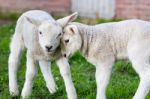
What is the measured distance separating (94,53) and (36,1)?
727 cm

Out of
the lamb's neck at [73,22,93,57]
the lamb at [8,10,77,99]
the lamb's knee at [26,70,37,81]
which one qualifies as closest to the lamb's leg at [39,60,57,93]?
the lamb at [8,10,77,99]

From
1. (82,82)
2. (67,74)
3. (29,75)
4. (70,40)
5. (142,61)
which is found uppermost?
(70,40)

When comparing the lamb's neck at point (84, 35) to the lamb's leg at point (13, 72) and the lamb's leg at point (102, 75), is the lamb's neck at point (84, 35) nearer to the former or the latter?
the lamb's leg at point (102, 75)

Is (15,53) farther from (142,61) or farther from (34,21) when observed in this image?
(142,61)

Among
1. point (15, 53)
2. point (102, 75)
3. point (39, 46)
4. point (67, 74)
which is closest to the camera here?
point (102, 75)

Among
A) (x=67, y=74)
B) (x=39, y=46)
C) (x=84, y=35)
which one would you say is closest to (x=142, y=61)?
(x=84, y=35)

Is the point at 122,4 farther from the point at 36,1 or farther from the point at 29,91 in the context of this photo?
the point at 29,91

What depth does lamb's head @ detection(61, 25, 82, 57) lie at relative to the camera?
6828mm

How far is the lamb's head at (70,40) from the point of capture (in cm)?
683

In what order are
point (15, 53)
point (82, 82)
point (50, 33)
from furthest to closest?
point (82, 82)
point (15, 53)
point (50, 33)

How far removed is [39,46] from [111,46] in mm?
883

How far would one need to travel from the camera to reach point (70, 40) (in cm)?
686

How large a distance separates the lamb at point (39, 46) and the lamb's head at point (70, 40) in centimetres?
9

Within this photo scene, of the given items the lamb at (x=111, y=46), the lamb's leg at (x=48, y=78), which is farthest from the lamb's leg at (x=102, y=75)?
the lamb's leg at (x=48, y=78)
